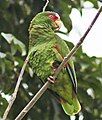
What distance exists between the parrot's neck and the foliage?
449mm

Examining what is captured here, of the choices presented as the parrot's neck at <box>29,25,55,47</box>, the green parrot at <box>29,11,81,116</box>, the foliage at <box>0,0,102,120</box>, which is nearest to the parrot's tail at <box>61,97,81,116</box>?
the green parrot at <box>29,11,81,116</box>

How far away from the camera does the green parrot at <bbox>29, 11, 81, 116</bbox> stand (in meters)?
2.04

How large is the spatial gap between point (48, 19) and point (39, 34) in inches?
3.0

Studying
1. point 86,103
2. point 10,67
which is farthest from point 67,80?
point 86,103

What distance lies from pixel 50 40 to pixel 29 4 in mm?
974

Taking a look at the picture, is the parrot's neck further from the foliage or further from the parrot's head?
the foliage

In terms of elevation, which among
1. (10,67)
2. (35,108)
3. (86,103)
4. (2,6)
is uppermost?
(2,6)

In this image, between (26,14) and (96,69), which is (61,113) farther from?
(26,14)

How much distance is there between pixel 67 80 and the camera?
6.84 ft

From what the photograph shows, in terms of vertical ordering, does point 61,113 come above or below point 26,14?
below

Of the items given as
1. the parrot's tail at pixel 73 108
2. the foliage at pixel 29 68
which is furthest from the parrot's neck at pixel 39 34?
the foliage at pixel 29 68

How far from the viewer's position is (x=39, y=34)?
7.05 feet

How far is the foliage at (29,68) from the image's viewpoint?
2.70m

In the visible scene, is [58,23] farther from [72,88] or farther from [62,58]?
[72,88]
